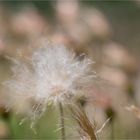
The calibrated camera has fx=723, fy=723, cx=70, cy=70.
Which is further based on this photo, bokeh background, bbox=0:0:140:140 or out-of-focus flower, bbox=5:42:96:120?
bokeh background, bbox=0:0:140:140

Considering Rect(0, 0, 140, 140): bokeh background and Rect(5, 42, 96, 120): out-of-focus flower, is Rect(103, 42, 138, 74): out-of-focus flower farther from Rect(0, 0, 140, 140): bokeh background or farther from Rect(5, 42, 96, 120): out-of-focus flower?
Rect(5, 42, 96, 120): out-of-focus flower

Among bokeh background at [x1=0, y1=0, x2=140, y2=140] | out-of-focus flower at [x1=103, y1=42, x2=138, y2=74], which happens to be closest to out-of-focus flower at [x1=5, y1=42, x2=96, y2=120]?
bokeh background at [x1=0, y1=0, x2=140, y2=140]

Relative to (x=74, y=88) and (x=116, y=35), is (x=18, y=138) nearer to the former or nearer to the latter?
(x=74, y=88)

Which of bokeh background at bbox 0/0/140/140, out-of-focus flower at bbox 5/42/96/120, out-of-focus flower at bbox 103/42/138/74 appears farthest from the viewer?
out-of-focus flower at bbox 103/42/138/74

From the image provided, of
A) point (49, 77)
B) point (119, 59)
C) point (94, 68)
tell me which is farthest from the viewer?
point (119, 59)

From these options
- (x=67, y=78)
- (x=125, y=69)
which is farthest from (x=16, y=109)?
(x=67, y=78)

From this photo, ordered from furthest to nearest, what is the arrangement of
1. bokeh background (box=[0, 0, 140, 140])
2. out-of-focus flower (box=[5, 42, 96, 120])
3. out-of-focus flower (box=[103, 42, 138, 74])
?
out-of-focus flower (box=[103, 42, 138, 74])
bokeh background (box=[0, 0, 140, 140])
out-of-focus flower (box=[5, 42, 96, 120])

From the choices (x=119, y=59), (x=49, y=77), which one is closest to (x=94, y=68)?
(x=119, y=59)

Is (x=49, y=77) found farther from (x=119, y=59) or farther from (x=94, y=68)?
(x=119, y=59)

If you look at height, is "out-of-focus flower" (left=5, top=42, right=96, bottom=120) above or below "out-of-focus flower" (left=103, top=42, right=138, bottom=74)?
below
